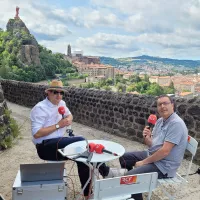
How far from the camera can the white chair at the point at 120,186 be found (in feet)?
6.66

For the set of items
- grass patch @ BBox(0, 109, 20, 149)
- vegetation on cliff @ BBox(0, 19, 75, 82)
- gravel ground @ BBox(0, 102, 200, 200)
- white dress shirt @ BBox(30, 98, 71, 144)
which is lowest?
gravel ground @ BBox(0, 102, 200, 200)

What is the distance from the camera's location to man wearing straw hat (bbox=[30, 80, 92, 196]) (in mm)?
3385

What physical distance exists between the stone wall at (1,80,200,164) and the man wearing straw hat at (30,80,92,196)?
94.5 inches

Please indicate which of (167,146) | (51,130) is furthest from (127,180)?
(51,130)

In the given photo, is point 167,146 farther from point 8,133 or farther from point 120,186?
point 8,133

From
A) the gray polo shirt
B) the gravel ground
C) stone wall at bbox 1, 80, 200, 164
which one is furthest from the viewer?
stone wall at bbox 1, 80, 200, 164

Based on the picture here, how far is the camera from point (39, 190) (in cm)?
286

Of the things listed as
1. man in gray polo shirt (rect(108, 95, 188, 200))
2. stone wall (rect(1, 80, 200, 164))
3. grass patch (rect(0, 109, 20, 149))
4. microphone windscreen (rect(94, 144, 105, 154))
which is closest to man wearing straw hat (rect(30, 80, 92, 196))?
microphone windscreen (rect(94, 144, 105, 154))

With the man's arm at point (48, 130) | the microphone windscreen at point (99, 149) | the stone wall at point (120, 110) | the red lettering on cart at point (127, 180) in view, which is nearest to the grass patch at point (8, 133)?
the stone wall at point (120, 110)

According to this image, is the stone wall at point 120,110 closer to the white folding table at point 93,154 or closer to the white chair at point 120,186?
the white folding table at point 93,154

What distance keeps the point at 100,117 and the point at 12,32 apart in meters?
77.0

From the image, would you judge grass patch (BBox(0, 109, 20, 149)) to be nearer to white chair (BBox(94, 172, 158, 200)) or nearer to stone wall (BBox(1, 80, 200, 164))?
stone wall (BBox(1, 80, 200, 164))

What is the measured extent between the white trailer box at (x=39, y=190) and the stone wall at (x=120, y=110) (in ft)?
9.25

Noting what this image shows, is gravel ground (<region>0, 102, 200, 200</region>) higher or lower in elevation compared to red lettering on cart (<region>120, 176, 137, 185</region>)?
lower
